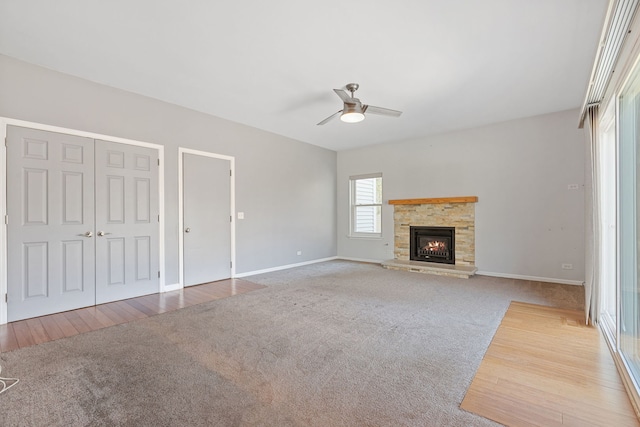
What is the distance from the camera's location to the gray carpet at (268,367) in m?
1.66

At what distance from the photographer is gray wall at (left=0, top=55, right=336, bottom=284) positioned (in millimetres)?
3326

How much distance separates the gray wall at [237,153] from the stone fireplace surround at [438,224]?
1777 millimetres

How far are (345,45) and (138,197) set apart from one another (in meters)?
3.33

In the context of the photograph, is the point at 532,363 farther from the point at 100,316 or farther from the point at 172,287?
the point at 172,287

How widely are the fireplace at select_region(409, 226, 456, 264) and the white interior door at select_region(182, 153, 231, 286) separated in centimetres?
386

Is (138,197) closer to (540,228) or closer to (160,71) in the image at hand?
(160,71)

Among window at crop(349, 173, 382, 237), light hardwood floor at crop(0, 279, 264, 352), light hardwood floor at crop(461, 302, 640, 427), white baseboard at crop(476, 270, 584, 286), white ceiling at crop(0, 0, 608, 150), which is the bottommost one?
light hardwood floor at crop(0, 279, 264, 352)

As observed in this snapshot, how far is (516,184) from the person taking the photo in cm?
518

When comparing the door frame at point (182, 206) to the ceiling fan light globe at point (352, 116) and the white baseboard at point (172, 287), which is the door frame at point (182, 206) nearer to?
the white baseboard at point (172, 287)

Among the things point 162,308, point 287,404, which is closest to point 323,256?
point 162,308

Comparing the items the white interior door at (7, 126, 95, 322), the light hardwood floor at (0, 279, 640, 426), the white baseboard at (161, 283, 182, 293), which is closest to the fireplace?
the light hardwood floor at (0, 279, 640, 426)

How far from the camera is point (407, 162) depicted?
21.2 feet

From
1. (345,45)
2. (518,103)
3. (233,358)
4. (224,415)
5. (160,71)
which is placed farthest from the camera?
(518,103)

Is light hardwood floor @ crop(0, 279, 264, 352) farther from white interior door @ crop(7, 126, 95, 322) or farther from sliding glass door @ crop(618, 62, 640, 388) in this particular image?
sliding glass door @ crop(618, 62, 640, 388)
